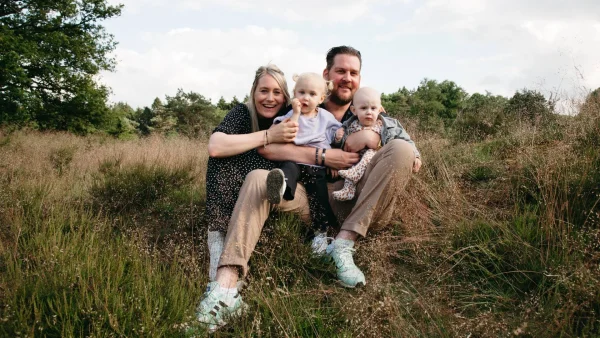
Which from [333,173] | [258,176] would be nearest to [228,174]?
[258,176]

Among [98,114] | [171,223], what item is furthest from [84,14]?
[171,223]

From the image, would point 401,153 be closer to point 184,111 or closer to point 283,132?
point 283,132

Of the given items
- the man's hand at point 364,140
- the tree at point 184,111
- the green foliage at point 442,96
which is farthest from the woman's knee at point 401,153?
the tree at point 184,111

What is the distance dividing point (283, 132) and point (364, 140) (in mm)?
663

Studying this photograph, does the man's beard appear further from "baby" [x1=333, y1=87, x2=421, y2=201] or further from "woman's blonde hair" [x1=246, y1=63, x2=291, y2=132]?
"woman's blonde hair" [x1=246, y1=63, x2=291, y2=132]

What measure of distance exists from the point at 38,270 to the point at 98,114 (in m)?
15.0

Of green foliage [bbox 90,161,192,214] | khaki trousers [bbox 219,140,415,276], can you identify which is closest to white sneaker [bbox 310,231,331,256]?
khaki trousers [bbox 219,140,415,276]

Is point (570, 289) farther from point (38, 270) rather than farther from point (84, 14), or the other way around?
point (84, 14)

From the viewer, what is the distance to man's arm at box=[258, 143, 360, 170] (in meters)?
3.20

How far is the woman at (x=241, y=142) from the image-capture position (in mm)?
3084

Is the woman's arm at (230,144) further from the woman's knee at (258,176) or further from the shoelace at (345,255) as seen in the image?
the shoelace at (345,255)

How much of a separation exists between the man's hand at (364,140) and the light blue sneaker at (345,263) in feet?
2.72

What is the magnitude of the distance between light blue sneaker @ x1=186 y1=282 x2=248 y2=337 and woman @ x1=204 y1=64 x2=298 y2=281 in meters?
0.49

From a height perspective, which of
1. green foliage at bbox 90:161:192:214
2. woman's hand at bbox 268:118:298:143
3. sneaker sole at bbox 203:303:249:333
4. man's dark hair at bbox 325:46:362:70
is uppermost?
man's dark hair at bbox 325:46:362:70
